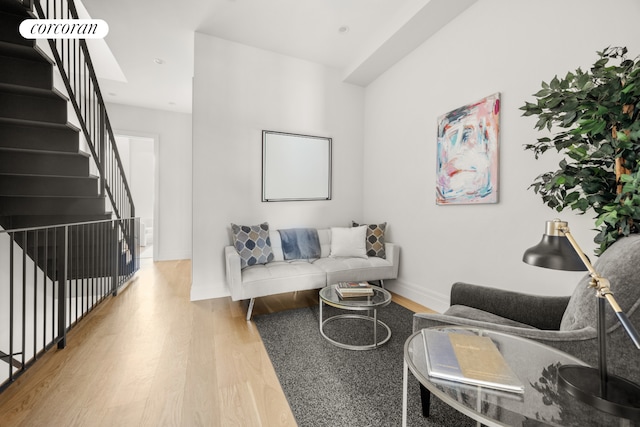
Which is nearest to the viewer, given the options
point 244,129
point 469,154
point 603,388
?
point 603,388

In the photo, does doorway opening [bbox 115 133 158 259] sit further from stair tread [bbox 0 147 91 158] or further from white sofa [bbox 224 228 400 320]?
white sofa [bbox 224 228 400 320]

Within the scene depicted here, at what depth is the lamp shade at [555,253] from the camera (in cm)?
87

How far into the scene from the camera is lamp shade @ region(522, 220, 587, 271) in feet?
2.86

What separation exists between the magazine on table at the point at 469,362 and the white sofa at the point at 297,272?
5.92 ft

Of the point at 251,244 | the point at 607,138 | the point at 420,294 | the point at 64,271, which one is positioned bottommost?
the point at 420,294

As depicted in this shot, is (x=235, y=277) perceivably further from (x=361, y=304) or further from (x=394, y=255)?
(x=394, y=255)

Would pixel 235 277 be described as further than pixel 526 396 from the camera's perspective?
Yes

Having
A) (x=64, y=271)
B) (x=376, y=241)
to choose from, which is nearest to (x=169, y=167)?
(x=64, y=271)

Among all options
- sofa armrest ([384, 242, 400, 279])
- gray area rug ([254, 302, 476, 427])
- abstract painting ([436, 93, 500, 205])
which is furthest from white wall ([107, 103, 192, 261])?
abstract painting ([436, 93, 500, 205])

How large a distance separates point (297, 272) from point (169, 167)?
13.7 feet

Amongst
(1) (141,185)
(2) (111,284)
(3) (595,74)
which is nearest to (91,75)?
(2) (111,284)

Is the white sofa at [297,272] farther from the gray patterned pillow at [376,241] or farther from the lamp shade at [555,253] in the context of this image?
the lamp shade at [555,253]

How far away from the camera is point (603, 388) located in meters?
0.76

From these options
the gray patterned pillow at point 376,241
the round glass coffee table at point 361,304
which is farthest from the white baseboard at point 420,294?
the round glass coffee table at point 361,304
